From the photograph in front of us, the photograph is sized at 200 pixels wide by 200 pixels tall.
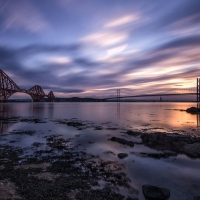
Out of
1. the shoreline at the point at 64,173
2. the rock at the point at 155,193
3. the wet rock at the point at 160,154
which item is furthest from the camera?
the wet rock at the point at 160,154

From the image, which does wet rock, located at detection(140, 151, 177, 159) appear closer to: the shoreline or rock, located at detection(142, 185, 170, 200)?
the shoreline

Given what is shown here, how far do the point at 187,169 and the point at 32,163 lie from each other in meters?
6.72

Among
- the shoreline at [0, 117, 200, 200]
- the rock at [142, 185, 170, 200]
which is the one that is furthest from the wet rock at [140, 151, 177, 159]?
the rock at [142, 185, 170, 200]

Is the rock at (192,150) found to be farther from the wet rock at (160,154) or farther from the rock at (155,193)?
the rock at (155,193)

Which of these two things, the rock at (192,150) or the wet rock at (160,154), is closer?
the wet rock at (160,154)

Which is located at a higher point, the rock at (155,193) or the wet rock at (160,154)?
the rock at (155,193)

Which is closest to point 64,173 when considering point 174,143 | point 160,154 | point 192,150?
point 160,154

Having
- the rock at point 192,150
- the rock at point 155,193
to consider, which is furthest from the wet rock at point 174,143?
the rock at point 155,193

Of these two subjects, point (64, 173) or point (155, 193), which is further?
point (64, 173)

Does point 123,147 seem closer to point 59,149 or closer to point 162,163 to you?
point 162,163

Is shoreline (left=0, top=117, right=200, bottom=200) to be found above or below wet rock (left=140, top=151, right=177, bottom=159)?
above

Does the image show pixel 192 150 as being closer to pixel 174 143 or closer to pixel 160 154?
pixel 174 143

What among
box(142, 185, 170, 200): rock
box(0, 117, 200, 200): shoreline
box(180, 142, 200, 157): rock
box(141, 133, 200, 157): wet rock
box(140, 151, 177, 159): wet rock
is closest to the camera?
box(142, 185, 170, 200): rock

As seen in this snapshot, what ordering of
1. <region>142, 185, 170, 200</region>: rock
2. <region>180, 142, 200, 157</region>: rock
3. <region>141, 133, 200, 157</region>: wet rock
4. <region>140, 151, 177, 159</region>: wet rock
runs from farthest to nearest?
<region>141, 133, 200, 157</region>: wet rock, <region>180, 142, 200, 157</region>: rock, <region>140, 151, 177, 159</region>: wet rock, <region>142, 185, 170, 200</region>: rock
